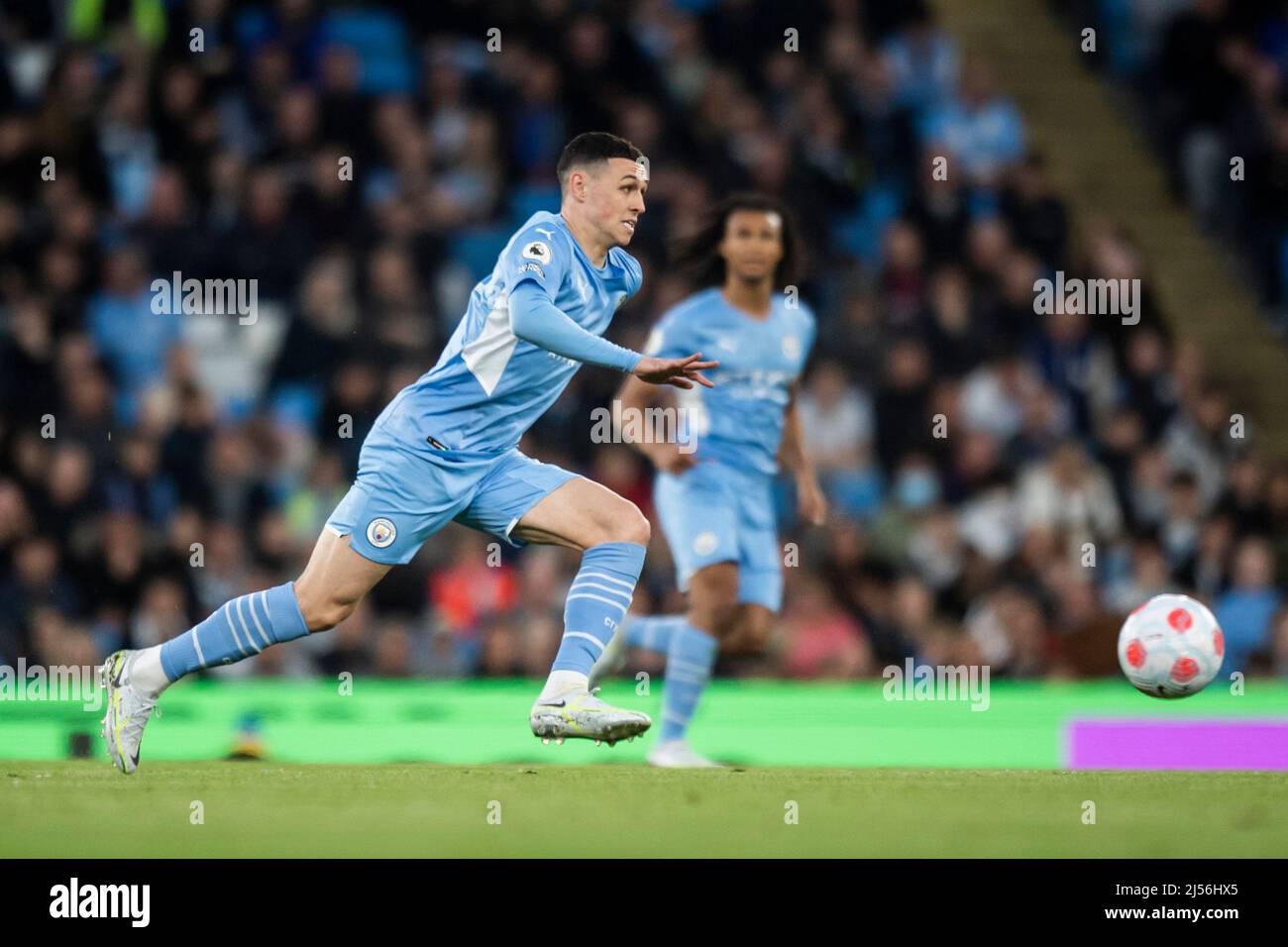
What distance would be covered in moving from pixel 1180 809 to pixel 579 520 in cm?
216

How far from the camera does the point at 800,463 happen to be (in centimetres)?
948

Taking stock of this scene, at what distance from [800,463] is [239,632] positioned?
3341 millimetres

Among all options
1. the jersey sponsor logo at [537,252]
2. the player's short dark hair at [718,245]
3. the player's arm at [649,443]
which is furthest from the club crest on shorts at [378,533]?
the player's short dark hair at [718,245]

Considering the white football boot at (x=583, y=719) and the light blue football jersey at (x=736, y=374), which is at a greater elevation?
the light blue football jersey at (x=736, y=374)

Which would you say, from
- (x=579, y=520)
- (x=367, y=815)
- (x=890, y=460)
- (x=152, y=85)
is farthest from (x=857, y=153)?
(x=367, y=815)

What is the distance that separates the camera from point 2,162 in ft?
42.4

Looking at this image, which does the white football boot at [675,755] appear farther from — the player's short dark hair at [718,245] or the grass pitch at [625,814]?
the player's short dark hair at [718,245]

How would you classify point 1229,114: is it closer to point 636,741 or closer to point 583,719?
point 636,741

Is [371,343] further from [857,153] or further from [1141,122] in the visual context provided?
[1141,122]

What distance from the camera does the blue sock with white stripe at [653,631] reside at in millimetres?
9211

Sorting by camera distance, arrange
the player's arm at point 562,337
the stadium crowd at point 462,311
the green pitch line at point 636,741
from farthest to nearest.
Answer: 1. the stadium crowd at point 462,311
2. the green pitch line at point 636,741
3. the player's arm at point 562,337

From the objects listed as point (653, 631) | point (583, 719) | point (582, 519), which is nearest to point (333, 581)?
point (582, 519)

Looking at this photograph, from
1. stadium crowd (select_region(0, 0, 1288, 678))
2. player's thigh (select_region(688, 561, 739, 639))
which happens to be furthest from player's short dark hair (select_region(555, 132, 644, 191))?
stadium crowd (select_region(0, 0, 1288, 678))

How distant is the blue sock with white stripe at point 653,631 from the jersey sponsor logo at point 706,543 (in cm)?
37
